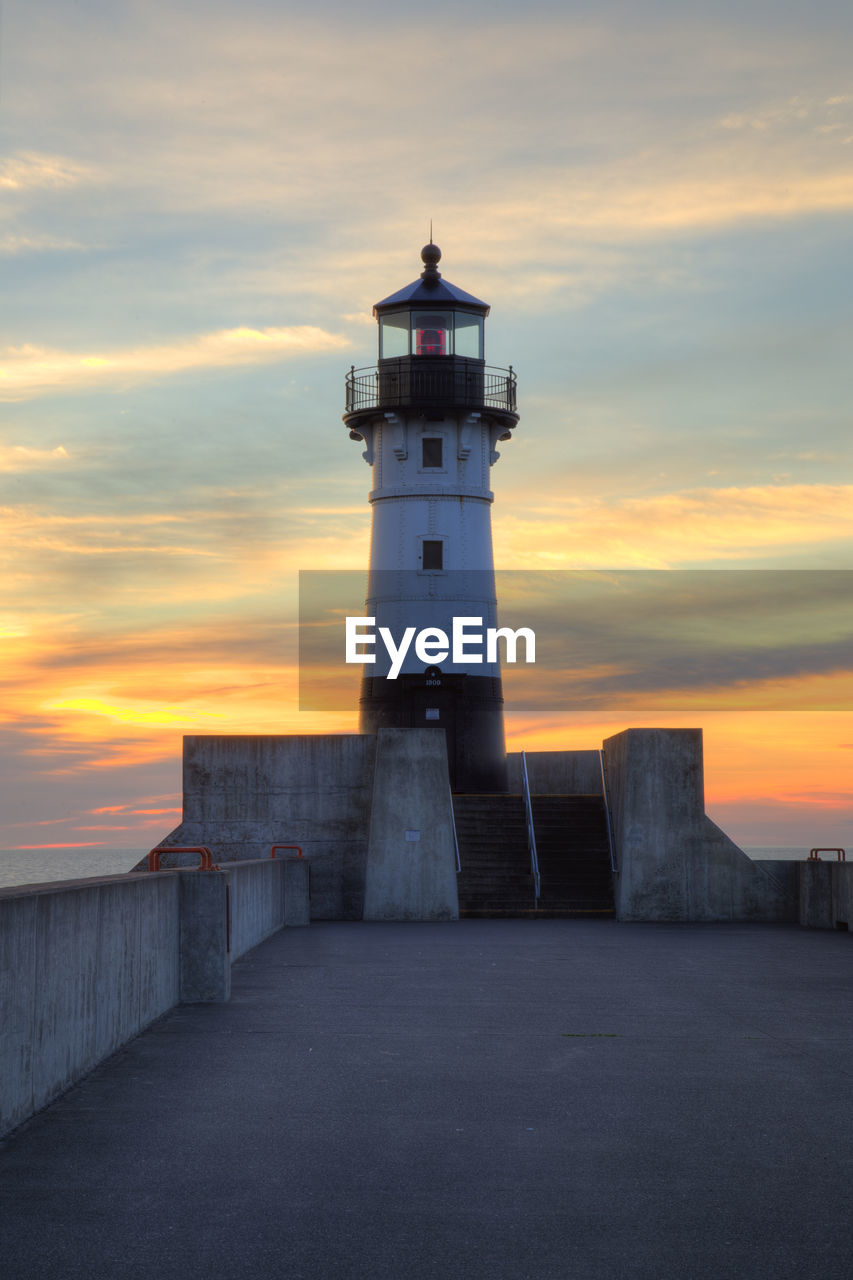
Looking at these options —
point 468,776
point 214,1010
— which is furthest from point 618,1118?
point 468,776

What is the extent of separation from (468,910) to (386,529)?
39.6 ft

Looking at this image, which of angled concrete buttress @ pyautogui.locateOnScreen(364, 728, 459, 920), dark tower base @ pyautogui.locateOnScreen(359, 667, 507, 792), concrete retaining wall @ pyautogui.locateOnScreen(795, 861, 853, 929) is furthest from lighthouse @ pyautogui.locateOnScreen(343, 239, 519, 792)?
concrete retaining wall @ pyautogui.locateOnScreen(795, 861, 853, 929)

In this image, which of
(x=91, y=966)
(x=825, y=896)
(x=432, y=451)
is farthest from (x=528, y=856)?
(x=91, y=966)

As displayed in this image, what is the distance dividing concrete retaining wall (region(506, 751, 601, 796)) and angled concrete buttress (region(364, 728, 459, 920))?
8.19 metres

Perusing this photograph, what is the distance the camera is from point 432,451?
33.8m

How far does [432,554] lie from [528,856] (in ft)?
31.6

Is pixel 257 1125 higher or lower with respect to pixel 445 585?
lower

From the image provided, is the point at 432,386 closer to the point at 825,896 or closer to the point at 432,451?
the point at 432,451

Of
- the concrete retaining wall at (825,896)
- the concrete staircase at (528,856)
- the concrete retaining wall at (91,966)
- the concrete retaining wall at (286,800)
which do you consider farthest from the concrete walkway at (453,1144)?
the concrete retaining wall at (286,800)

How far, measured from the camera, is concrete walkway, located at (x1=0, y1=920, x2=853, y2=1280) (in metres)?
5.28

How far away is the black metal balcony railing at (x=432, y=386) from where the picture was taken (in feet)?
109

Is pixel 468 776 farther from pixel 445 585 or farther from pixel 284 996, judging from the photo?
pixel 284 996

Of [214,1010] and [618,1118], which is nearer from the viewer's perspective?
[618,1118]

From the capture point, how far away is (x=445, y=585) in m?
33.2
